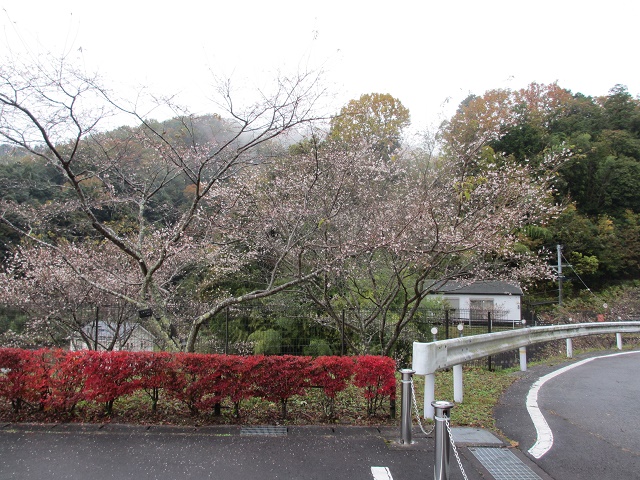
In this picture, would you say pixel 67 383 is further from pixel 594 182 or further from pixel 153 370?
pixel 594 182

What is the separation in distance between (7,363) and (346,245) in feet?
16.9

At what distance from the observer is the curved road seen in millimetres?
4020

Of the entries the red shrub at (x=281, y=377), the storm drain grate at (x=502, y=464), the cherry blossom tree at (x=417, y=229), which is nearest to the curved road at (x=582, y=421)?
the storm drain grate at (x=502, y=464)

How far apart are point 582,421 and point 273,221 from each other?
18.5 feet

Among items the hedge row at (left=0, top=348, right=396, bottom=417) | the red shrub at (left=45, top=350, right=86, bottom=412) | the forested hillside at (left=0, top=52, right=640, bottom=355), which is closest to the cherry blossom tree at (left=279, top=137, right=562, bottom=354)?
the forested hillside at (left=0, top=52, right=640, bottom=355)

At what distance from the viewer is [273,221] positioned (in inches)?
316

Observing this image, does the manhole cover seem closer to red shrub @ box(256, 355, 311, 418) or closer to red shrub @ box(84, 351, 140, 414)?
red shrub @ box(256, 355, 311, 418)

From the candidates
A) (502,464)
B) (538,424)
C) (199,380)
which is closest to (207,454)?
(199,380)

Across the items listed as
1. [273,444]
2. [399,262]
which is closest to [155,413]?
[273,444]

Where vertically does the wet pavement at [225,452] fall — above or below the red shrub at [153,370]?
below

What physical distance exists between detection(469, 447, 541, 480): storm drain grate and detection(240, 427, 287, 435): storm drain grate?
2159 millimetres

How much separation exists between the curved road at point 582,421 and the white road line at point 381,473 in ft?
4.82

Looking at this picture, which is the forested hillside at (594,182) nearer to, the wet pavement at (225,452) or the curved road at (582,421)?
the curved road at (582,421)

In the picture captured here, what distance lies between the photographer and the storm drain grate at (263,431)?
5.02m
